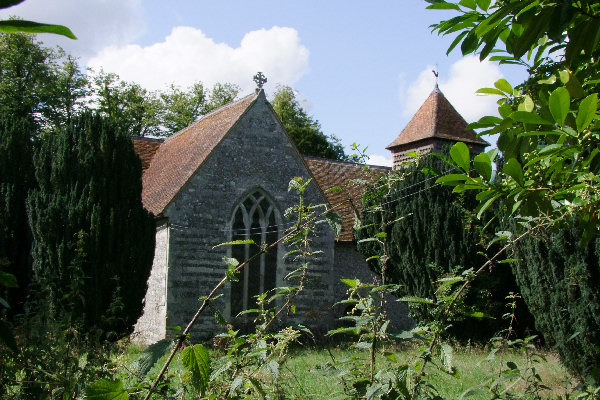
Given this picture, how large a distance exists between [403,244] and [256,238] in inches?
149

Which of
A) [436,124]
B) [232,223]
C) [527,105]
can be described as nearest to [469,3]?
[527,105]

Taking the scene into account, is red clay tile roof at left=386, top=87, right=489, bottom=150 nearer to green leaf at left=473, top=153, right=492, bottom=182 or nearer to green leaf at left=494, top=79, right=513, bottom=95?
green leaf at left=494, top=79, right=513, bottom=95

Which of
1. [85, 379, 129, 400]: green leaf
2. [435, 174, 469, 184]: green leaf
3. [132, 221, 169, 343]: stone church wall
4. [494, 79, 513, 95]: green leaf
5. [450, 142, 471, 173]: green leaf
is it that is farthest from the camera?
[132, 221, 169, 343]: stone church wall

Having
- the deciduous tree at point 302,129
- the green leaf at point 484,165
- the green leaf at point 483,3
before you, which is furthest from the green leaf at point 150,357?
the deciduous tree at point 302,129

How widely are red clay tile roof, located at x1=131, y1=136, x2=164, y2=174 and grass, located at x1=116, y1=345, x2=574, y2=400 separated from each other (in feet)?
24.4

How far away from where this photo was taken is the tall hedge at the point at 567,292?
260 inches

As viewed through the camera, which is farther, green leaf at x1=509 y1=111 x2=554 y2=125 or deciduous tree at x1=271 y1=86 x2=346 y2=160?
deciduous tree at x1=271 y1=86 x2=346 y2=160

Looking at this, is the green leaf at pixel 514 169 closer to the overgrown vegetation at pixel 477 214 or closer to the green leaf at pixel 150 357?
the overgrown vegetation at pixel 477 214

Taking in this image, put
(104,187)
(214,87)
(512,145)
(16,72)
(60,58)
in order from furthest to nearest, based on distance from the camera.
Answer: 1. (214,87)
2. (60,58)
3. (16,72)
4. (104,187)
5. (512,145)

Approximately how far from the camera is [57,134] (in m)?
11.4

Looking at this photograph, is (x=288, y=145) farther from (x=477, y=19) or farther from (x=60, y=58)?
(x=60, y=58)

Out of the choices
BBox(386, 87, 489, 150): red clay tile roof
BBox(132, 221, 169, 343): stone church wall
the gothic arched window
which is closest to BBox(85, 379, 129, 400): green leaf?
BBox(132, 221, 169, 343): stone church wall

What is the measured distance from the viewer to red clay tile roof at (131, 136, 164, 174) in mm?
18422

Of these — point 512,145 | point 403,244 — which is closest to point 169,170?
point 403,244
